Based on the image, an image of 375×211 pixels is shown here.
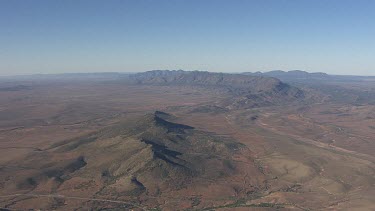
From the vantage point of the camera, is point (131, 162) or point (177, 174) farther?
point (131, 162)

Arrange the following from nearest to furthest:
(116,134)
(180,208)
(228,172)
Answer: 1. (180,208)
2. (228,172)
3. (116,134)

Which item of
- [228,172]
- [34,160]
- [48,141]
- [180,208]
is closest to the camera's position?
[180,208]

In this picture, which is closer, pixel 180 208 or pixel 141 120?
pixel 180 208

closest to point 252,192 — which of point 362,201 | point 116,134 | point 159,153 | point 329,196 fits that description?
point 329,196

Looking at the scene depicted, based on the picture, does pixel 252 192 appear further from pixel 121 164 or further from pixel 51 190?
pixel 51 190

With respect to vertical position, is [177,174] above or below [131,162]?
below

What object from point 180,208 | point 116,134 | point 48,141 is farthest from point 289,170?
point 48,141

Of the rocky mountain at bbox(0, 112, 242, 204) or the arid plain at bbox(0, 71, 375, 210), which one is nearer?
the arid plain at bbox(0, 71, 375, 210)

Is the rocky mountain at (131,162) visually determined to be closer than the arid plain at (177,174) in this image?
No

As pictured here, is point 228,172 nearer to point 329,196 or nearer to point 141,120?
point 329,196
